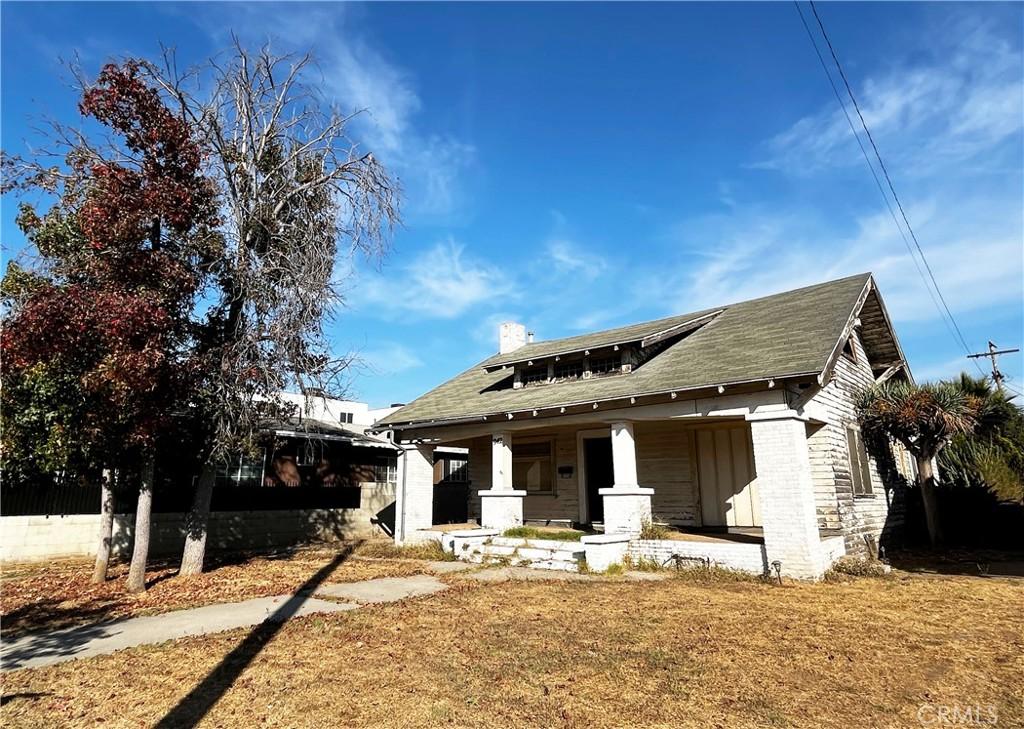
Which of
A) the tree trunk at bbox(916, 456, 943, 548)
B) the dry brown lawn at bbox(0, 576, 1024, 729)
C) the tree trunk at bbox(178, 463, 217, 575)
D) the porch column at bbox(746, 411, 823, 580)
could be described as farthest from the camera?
the tree trunk at bbox(916, 456, 943, 548)

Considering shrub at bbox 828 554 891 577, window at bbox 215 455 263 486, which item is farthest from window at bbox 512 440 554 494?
window at bbox 215 455 263 486

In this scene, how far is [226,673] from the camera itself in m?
5.36

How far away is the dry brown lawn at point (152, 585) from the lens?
8.27 meters

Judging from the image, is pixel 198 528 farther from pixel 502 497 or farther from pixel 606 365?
pixel 606 365

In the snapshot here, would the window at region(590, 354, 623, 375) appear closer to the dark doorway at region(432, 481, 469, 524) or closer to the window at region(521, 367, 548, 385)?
the window at region(521, 367, 548, 385)

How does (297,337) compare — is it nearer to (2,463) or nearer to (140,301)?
(140,301)

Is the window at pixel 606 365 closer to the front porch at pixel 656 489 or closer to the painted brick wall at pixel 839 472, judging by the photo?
the front porch at pixel 656 489

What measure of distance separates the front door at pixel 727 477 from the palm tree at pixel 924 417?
2.93m

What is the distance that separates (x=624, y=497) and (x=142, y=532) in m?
8.85

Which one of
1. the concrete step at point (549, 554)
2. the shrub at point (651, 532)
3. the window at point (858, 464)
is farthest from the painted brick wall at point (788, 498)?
the window at point (858, 464)

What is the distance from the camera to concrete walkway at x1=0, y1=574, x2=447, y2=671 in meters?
6.26

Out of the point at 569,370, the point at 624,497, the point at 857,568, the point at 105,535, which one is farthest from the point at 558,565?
the point at 105,535

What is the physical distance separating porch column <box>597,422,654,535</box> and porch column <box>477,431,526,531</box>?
2.76m

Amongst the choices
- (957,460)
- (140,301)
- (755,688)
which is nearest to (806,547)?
(755,688)
